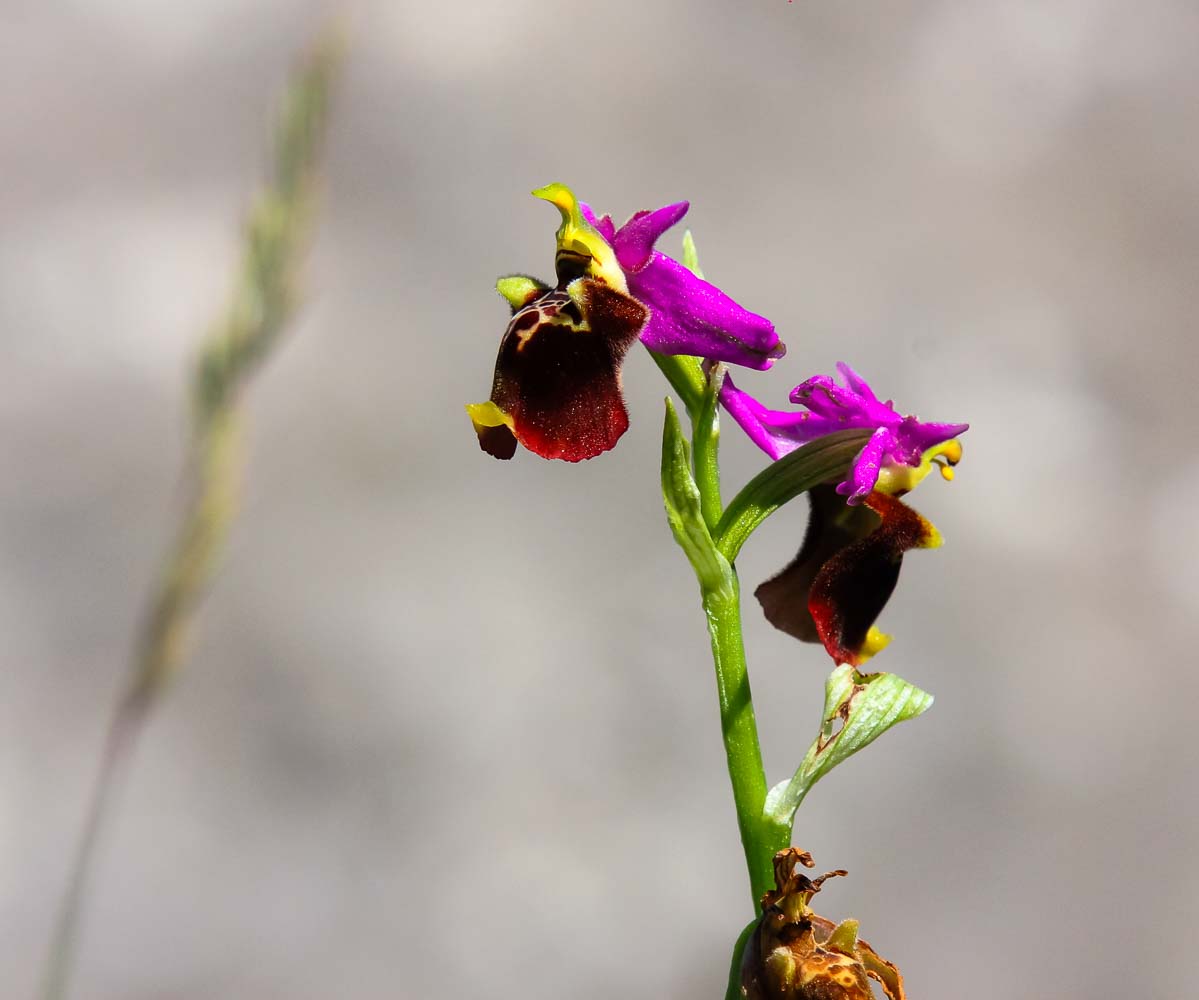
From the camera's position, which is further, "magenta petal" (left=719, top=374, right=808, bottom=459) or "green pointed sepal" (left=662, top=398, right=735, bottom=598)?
"magenta petal" (left=719, top=374, right=808, bottom=459)

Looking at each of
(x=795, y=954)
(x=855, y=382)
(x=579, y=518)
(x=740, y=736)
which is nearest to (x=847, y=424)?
(x=855, y=382)

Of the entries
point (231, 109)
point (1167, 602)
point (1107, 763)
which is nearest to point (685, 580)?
point (1107, 763)

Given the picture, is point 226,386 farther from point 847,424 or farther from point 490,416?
point 847,424

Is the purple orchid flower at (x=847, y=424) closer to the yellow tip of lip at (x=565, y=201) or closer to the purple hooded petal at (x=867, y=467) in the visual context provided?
the purple hooded petal at (x=867, y=467)

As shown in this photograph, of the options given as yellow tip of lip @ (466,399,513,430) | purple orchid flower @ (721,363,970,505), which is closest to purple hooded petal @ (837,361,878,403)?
purple orchid flower @ (721,363,970,505)

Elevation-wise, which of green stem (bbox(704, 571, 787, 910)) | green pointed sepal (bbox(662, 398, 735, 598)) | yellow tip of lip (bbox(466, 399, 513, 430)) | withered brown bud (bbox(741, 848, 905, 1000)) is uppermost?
yellow tip of lip (bbox(466, 399, 513, 430))

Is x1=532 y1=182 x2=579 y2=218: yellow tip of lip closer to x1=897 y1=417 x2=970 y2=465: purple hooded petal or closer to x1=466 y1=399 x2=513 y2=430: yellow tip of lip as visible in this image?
x1=466 y1=399 x2=513 y2=430: yellow tip of lip

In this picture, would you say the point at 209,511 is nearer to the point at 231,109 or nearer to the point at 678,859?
the point at 678,859

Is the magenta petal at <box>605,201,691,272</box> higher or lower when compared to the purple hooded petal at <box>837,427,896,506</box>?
higher
